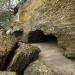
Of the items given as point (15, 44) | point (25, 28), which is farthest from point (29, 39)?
point (15, 44)

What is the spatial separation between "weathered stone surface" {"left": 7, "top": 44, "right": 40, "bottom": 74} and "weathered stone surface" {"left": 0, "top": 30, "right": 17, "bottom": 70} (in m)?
0.33

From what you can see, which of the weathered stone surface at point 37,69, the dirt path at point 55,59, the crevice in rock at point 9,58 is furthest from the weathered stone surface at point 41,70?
the crevice in rock at point 9,58

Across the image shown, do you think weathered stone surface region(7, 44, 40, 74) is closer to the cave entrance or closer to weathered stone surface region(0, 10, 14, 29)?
the cave entrance

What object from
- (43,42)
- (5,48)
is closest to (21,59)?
(5,48)

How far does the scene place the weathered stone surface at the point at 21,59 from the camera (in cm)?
731

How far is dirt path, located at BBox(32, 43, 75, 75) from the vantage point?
24.3ft

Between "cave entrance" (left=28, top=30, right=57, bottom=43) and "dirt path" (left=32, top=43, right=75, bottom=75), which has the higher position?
"cave entrance" (left=28, top=30, right=57, bottom=43)

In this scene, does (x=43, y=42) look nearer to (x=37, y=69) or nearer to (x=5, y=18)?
(x=37, y=69)

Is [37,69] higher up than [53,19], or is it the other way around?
[53,19]

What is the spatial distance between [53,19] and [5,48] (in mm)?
2184

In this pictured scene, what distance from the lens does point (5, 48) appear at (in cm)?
777

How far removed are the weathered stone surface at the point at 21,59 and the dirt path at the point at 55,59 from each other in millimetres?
545

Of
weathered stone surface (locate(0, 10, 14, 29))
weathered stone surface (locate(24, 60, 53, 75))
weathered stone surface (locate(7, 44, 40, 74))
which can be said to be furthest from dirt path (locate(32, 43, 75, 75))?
weathered stone surface (locate(0, 10, 14, 29))

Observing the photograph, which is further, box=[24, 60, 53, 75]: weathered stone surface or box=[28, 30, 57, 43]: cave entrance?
box=[28, 30, 57, 43]: cave entrance
